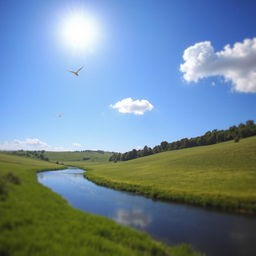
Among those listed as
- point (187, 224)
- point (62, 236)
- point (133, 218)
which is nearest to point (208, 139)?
point (187, 224)

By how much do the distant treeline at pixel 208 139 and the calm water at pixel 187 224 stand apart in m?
69.4

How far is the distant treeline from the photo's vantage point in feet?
292

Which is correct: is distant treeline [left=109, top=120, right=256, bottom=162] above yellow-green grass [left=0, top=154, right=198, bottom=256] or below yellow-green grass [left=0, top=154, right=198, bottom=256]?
above

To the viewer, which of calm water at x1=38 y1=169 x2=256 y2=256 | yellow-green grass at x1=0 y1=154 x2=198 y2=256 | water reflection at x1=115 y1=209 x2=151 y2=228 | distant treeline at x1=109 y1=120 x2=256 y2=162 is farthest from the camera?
distant treeline at x1=109 y1=120 x2=256 y2=162

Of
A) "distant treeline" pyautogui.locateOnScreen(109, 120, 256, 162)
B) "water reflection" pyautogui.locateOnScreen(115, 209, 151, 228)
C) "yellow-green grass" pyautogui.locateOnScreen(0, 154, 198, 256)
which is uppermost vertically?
"distant treeline" pyautogui.locateOnScreen(109, 120, 256, 162)

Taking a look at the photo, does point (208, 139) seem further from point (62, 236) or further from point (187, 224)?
point (62, 236)

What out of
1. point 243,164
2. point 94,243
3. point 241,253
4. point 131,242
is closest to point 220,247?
point 241,253

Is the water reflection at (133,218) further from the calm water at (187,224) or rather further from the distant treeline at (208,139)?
the distant treeline at (208,139)

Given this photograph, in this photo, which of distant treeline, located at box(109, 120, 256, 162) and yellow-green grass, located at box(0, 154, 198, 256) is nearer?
yellow-green grass, located at box(0, 154, 198, 256)

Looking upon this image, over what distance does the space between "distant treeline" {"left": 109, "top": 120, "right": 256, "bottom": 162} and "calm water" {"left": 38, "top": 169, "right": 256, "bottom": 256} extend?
228 feet

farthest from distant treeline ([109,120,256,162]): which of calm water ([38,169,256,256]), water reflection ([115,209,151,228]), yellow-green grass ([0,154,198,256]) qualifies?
yellow-green grass ([0,154,198,256])

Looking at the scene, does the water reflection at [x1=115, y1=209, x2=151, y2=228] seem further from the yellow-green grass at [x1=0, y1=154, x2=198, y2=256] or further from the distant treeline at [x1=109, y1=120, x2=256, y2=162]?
the distant treeline at [x1=109, y1=120, x2=256, y2=162]

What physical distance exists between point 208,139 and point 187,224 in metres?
102

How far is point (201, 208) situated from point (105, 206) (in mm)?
11507
